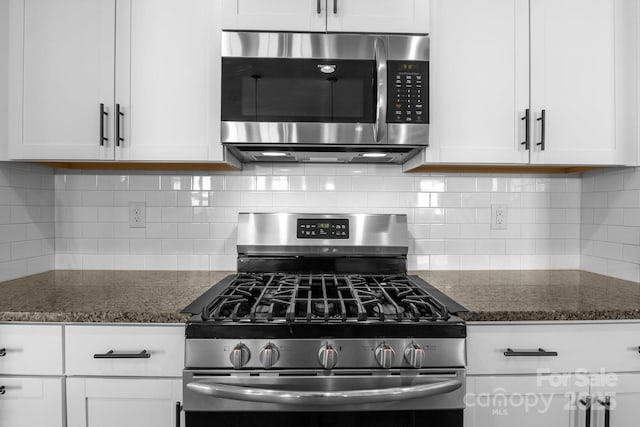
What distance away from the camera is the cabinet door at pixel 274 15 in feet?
5.02

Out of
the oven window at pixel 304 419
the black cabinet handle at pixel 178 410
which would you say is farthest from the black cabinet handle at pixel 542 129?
the black cabinet handle at pixel 178 410

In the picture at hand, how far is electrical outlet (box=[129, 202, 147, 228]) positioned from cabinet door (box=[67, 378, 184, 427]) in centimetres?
82

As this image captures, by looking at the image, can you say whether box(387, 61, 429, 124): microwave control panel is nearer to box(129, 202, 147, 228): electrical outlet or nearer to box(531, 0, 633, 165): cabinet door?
box(531, 0, 633, 165): cabinet door

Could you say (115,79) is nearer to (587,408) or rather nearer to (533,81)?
(533,81)

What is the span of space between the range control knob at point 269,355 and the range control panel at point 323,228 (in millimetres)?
722

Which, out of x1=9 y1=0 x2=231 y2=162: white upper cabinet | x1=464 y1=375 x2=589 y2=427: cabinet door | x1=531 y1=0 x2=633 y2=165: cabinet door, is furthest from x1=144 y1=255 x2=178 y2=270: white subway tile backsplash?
x1=531 y1=0 x2=633 y2=165: cabinet door

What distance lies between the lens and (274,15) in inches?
60.5

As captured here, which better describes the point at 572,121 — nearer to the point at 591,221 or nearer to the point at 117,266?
the point at 591,221

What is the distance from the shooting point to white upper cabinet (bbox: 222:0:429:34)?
1533mm

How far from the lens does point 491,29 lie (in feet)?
5.18

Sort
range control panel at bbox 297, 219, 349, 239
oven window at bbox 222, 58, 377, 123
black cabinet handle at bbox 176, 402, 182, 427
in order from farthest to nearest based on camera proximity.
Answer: range control panel at bbox 297, 219, 349, 239 → oven window at bbox 222, 58, 377, 123 → black cabinet handle at bbox 176, 402, 182, 427

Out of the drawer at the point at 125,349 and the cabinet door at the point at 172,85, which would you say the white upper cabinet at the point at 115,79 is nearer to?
the cabinet door at the point at 172,85

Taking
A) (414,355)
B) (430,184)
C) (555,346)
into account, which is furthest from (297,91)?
(555,346)

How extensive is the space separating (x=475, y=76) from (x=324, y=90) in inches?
23.7
